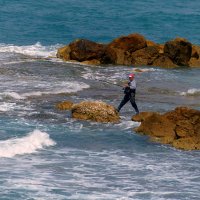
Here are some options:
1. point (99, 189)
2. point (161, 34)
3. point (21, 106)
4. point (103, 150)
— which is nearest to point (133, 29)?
point (161, 34)

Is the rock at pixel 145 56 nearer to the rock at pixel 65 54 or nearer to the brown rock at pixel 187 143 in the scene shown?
the rock at pixel 65 54

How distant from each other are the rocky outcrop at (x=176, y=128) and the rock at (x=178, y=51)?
17874 millimetres

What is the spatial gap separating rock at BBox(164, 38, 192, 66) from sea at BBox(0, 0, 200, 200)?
1237 mm

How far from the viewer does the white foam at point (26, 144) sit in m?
19.3

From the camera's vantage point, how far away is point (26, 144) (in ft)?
65.7

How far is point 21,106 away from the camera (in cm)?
2558

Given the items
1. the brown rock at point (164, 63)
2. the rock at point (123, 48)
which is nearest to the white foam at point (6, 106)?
the rock at point (123, 48)

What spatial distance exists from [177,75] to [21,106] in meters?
13.0

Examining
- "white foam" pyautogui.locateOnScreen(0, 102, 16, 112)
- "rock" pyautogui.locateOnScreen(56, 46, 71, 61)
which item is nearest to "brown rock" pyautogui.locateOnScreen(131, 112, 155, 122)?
"white foam" pyautogui.locateOnScreen(0, 102, 16, 112)

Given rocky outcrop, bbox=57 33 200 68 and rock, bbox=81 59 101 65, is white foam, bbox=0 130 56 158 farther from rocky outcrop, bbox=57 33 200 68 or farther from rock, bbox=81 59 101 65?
rocky outcrop, bbox=57 33 200 68

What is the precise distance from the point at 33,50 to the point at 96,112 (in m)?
21.7

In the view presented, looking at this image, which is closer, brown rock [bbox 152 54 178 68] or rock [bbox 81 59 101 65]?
rock [bbox 81 59 101 65]

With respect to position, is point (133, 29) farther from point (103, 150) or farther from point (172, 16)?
point (103, 150)

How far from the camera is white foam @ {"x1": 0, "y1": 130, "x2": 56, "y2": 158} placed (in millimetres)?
19312
